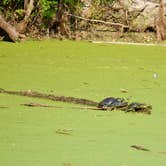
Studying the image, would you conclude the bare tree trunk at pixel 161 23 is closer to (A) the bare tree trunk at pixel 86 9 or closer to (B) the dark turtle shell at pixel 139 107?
(A) the bare tree trunk at pixel 86 9

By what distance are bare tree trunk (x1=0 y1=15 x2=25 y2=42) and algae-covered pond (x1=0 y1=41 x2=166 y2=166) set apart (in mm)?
363

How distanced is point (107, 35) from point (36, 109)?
19.5ft

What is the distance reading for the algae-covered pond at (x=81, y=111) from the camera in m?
3.94

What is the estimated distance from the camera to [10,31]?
33.7 feet

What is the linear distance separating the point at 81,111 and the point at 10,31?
16.7ft

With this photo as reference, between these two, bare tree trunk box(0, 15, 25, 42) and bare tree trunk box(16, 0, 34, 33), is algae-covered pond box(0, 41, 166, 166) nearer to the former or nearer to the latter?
bare tree trunk box(0, 15, 25, 42)

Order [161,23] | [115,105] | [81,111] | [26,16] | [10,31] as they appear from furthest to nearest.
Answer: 1. [161,23]
2. [26,16]
3. [10,31]
4. [115,105]
5. [81,111]

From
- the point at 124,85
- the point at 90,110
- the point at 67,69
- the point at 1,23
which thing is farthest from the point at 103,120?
the point at 1,23

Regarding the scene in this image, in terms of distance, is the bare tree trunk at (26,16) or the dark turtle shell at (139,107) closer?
the dark turtle shell at (139,107)

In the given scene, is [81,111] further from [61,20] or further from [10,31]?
[61,20]

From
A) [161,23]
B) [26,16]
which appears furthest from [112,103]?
[161,23]

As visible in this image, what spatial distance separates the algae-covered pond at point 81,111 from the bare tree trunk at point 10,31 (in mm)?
363

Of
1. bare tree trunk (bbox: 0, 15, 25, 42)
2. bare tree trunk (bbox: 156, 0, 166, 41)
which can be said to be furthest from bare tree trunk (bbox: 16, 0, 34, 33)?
bare tree trunk (bbox: 156, 0, 166, 41)

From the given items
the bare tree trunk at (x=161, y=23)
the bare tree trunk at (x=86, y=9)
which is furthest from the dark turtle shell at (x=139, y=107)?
the bare tree trunk at (x=86, y=9)
